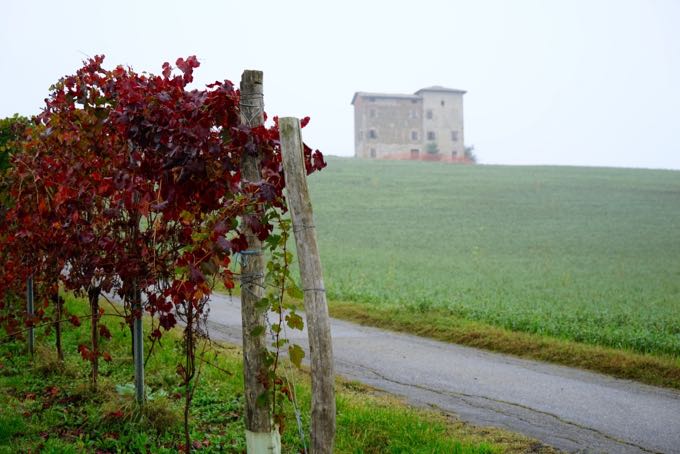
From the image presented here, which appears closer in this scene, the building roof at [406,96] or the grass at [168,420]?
the grass at [168,420]

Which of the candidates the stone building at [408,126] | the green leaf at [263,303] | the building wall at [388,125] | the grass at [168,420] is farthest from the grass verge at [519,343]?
the stone building at [408,126]

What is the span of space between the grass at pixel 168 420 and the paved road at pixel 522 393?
67 cm

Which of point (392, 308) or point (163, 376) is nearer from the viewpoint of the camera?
point (163, 376)

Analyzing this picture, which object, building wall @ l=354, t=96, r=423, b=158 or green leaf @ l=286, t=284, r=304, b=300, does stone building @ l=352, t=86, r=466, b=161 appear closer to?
building wall @ l=354, t=96, r=423, b=158

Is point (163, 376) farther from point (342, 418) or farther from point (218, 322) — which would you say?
point (218, 322)

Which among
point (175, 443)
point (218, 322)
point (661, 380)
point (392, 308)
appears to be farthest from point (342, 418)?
point (392, 308)

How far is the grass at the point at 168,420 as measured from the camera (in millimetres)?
5480

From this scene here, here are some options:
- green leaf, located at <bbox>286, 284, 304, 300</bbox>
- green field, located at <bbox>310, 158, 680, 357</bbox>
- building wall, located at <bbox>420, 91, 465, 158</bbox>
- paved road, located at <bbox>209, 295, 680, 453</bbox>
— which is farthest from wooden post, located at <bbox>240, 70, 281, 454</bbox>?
building wall, located at <bbox>420, 91, 465, 158</bbox>

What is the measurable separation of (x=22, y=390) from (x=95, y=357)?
1386 mm

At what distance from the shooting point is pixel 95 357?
6.36 m

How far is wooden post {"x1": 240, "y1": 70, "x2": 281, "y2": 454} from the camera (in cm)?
439

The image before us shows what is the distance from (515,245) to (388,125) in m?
59.7

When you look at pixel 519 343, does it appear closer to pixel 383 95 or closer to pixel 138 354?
pixel 138 354

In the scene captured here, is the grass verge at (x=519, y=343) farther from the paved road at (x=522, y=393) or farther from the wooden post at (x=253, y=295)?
the wooden post at (x=253, y=295)
